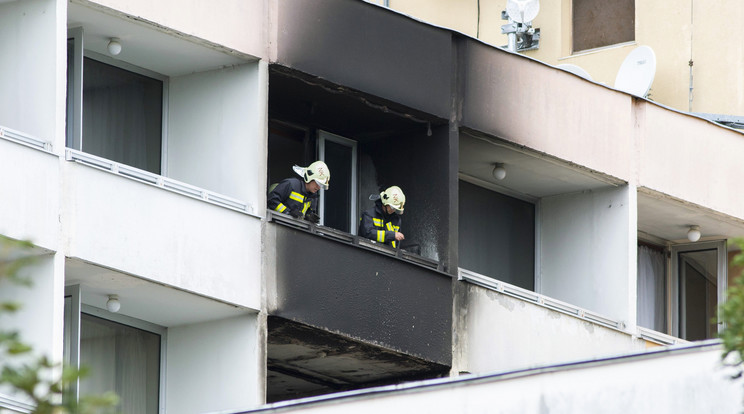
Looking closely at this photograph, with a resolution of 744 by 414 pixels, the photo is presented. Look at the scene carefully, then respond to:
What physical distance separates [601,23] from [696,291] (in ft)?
18.2

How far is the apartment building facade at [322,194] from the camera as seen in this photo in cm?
2125

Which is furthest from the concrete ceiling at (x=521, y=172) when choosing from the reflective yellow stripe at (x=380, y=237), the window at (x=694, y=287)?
the window at (x=694, y=287)

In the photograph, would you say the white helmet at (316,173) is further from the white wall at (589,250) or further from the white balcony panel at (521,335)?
the white wall at (589,250)

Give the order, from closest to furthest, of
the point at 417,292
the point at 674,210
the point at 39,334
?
the point at 39,334 → the point at 417,292 → the point at 674,210

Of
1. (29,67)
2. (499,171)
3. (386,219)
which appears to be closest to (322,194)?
(386,219)

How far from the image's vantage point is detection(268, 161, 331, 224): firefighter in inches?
920

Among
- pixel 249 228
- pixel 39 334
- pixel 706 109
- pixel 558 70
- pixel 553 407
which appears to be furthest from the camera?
pixel 706 109

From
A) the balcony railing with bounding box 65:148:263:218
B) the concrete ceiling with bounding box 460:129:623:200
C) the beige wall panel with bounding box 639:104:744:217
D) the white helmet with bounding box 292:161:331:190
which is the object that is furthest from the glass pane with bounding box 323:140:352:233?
the beige wall panel with bounding box 639:104:744:217

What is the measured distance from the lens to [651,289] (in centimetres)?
3145

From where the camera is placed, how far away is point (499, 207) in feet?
94.0

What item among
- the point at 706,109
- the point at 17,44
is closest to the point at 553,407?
the point at 17,44

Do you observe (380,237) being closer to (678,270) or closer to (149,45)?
(149,45)

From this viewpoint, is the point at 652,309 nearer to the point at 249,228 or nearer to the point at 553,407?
the point at 249,228

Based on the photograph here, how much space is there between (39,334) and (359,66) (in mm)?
5856
